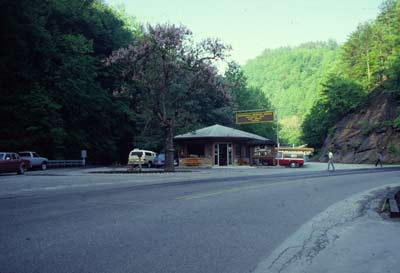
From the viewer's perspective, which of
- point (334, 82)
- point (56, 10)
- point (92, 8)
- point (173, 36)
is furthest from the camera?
point (334, 82)

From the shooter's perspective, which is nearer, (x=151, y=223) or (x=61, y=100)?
(x=151, y=223)

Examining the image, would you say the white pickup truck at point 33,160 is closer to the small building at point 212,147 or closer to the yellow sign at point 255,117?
the small building at point 212,147

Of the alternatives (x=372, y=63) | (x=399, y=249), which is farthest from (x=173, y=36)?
(x=372, y=63)

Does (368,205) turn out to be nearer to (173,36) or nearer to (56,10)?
(173,36)

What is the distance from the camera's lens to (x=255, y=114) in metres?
43.1

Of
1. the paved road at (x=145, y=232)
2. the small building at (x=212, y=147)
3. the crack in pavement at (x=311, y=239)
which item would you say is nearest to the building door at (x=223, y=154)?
the small building at (x=212, y=147)

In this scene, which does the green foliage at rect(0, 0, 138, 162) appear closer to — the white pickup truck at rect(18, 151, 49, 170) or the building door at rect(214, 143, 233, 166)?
the white pickup truck at rect(18, 151, 49, 170)

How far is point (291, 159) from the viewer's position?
4531cm

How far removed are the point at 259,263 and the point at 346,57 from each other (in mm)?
78760

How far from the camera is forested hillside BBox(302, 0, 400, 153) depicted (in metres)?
53.1

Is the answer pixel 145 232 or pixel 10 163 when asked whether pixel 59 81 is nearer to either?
pixel 10 163

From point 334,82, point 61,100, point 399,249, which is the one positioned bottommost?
point 399,249

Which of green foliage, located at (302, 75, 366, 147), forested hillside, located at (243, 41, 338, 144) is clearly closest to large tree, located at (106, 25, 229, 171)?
green foliage, located at (302, 75, 366, 147)

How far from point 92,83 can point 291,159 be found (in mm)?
28409
